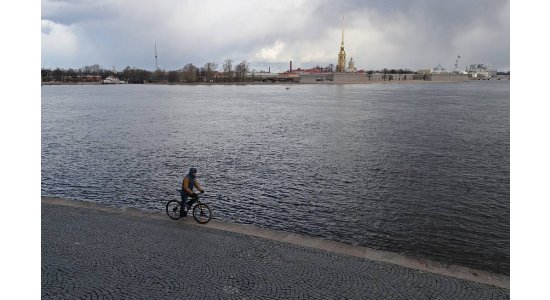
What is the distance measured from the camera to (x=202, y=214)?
34.2 ft

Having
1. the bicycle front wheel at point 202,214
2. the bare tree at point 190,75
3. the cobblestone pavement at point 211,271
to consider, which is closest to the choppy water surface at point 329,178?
the bicycle front wheel at point 202,214

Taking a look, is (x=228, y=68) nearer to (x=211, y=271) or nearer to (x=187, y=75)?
(x=187, y=75)

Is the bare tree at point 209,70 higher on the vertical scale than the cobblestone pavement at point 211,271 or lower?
higher

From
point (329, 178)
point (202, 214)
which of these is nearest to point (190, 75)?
point (329, 178)

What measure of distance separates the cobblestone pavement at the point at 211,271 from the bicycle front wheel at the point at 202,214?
2.22 feet

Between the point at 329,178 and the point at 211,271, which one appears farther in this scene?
the point at 329,178

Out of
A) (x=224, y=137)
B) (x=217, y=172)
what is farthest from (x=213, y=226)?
(x=224, y=137)

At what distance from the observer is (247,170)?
1862cm

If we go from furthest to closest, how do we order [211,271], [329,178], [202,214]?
[329,178], [202,214], [211,271]

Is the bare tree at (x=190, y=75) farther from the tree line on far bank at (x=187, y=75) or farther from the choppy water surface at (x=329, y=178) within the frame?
the choppy water surface at (x=329, y=178)

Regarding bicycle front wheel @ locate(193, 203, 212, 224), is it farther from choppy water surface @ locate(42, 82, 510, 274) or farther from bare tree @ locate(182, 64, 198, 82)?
bare tree @ locate(182, 64, 198, 82)

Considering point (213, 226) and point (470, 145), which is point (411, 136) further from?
point (213, 226)

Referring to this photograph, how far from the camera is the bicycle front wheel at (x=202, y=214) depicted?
1038 centimetres

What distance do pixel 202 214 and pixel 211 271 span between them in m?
2.98
